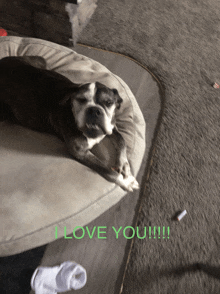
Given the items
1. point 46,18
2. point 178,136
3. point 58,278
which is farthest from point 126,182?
point 46,18

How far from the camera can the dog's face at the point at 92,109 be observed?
1.13 metres

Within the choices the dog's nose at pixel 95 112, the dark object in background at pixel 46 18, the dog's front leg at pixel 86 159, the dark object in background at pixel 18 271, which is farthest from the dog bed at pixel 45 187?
the dark object in background at pixel 46 18

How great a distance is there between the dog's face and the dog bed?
0.23 metres

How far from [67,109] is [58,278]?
91 centimetres

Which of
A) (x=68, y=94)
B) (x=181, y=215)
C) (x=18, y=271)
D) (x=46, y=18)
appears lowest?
(x=18, y=271)

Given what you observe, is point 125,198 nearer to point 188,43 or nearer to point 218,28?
point 188,43

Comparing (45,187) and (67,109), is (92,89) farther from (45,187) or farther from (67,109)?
(45,187)

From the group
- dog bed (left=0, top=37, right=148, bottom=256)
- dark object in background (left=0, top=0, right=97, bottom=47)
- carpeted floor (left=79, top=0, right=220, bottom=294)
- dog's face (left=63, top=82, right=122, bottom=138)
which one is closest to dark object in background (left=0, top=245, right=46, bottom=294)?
dog bed (left=0, top=37, right=148, bottom=256)

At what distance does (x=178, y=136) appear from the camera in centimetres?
183

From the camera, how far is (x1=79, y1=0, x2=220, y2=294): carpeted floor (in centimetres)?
135

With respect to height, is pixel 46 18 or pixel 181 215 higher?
pixel 46 18

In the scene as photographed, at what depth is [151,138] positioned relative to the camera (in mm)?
1812

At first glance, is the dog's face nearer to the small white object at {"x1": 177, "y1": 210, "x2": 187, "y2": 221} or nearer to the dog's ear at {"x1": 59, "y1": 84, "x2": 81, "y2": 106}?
the dog's ear at {"x1": 59, "y1": 84, "x2": 81, "y2": 106}

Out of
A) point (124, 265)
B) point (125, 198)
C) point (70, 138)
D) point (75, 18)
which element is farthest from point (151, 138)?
point (75, 18)
